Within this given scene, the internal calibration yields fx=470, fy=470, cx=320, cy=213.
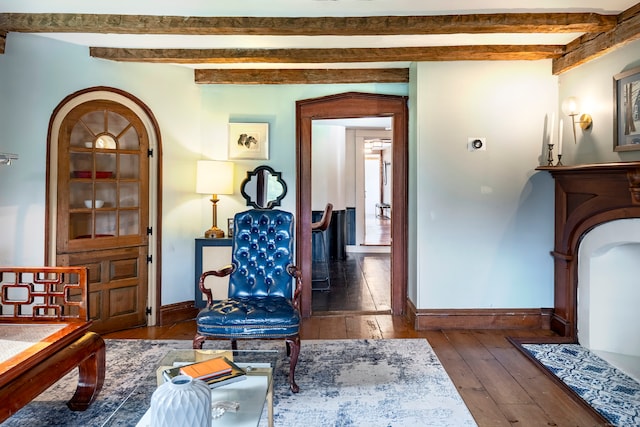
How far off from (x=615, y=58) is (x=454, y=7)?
1333 millimetres

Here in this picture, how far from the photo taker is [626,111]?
3.29 meters

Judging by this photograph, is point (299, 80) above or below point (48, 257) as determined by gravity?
above

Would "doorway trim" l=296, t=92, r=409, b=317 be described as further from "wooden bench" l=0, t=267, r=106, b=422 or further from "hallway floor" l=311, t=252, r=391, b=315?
"wooden bench" l=0, t=267, r=106, b=422

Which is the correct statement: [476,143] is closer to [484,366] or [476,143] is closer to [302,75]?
[302,75]

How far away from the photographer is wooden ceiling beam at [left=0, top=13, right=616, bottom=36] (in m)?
3.21

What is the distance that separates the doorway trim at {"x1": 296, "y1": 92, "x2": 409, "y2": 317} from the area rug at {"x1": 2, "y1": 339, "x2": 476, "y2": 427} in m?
1.00

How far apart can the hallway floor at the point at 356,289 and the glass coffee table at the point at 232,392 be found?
250 centimetres

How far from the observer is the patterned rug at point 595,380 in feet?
8.79

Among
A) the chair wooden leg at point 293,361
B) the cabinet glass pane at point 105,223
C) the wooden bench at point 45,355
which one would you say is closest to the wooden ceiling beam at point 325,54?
the cabinet glass pane at point 105,223

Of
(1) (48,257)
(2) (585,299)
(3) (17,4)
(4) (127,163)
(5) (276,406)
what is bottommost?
(5) (276,406)

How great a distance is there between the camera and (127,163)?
4281 mm

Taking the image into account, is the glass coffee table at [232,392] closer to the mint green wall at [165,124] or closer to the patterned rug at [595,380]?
the patterned rug at [595,380]

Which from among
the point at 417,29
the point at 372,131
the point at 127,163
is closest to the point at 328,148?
the point at 372,131

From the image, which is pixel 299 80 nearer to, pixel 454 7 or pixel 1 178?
pixel 454 7
